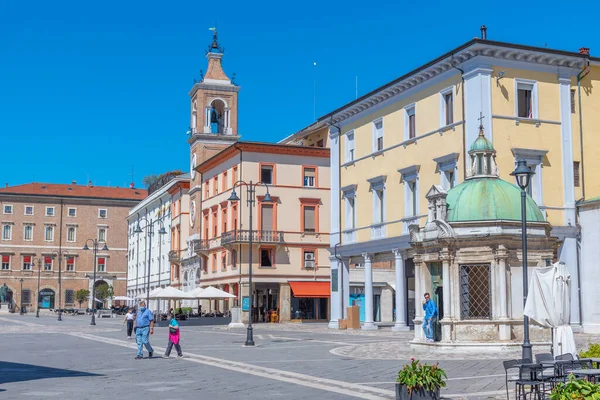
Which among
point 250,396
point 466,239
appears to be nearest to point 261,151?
point 466,239

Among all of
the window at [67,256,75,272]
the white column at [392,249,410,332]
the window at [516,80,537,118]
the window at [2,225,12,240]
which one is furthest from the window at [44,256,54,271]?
the window at [516,80,537,118]

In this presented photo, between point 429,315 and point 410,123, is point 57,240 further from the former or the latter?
point 429,315

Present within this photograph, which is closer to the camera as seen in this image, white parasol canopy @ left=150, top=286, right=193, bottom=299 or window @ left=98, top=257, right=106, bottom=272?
white parasol canopy @ left=150, top=286, right=193, bottom=299

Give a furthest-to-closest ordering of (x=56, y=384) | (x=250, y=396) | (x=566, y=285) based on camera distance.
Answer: (x=566, y=285) < (x=56, y=384) < (x=250, y=396)

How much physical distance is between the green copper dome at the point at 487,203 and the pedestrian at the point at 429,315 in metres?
2.67

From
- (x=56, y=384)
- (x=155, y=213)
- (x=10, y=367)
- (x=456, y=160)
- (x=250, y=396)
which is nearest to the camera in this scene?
(x=250, y=396)

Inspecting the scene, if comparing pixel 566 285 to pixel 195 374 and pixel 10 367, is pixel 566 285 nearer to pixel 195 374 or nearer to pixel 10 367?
pixel 195 374

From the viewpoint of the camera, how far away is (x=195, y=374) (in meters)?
18.6

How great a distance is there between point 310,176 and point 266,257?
694 centimetres

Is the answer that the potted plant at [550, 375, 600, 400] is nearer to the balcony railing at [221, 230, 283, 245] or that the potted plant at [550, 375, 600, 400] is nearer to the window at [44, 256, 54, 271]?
the balcony railing at [221, 230, 283, 245]

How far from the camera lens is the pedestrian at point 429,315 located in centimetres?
2506

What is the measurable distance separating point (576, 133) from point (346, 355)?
1860 cm

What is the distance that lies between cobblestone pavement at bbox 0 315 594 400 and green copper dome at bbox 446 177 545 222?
4354 mm

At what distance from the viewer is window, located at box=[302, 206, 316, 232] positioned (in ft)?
195
